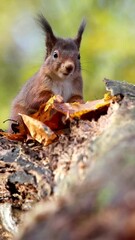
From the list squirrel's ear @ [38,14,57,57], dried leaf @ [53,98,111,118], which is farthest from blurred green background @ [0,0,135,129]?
dried leaf @ [53,98,111,118]

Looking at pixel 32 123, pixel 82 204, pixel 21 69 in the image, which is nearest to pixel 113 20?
pixel 21 69

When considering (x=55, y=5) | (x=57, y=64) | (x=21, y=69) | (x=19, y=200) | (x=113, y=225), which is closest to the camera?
(x=113, y=225)

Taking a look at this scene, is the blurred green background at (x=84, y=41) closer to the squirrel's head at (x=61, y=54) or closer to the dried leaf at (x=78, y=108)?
the squirrel's head at (x=61, y=54)

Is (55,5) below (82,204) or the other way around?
the other way around

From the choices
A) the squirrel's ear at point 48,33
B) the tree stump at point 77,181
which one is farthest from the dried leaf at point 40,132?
the squirrel's ear at point 48,33

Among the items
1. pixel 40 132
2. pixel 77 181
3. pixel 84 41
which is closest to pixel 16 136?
pixel 40 132

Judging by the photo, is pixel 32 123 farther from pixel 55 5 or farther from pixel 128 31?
pixel 55 5
